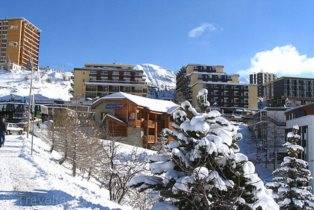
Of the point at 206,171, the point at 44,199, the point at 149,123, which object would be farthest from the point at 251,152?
the point at 206,171

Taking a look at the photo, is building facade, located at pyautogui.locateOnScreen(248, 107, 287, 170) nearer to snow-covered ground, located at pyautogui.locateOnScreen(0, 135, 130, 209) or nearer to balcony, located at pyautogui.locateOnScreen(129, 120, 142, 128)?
balcony, located at pyautogui.locateOnScreen(129, 120, 142, 128)

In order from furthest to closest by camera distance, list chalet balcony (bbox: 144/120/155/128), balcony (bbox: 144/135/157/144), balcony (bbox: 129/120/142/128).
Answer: chalet balcony (bbox: 144/120/155/128)
balcony (bbox: 144/135/157/144)
balcony (bbox: 129/120/142/128)

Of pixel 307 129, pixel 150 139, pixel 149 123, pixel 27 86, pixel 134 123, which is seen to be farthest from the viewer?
pixel 27 86

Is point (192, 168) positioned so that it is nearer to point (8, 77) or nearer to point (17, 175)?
point (17, 175)

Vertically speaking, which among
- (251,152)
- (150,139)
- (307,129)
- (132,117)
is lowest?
(251,152)

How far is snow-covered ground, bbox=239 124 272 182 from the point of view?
72688 mm

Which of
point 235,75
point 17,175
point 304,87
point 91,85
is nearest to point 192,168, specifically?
point 17,175

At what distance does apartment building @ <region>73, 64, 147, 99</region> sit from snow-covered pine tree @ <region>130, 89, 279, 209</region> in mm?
106041

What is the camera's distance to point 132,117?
7619cm

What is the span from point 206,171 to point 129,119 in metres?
62.1

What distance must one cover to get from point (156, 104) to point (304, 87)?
9013cm

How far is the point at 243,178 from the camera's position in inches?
604

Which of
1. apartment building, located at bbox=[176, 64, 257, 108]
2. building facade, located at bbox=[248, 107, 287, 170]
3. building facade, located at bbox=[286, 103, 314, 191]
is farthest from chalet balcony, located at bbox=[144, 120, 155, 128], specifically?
apartment building, located at bbox=[176, 64, 257, 108]

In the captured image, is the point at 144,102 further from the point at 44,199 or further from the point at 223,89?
the point at 44,199
